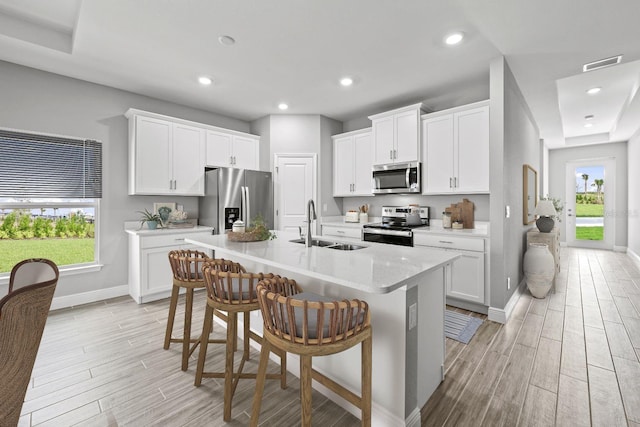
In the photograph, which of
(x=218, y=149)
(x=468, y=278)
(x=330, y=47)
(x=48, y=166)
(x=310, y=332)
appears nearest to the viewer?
(x=310, y=332)

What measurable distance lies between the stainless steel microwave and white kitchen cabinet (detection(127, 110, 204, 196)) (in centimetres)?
266

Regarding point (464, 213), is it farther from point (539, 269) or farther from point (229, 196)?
point (229, 196)

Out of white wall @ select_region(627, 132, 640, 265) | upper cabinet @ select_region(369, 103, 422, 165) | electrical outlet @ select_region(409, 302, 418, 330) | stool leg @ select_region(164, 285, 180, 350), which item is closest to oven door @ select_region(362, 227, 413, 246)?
upper cabinet @ select_region(369, 103, 422, 165)

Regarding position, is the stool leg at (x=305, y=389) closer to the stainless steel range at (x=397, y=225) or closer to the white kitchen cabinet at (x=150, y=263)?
the stainless steel range at (x=397, y=225)

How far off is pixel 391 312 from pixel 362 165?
3.50 meters

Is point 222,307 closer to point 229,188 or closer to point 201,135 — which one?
point 229,188

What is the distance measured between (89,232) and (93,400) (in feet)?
8.37

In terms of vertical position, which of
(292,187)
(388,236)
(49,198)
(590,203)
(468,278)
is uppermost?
(292,187)

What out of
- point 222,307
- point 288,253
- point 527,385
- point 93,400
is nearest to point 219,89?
point 288,253

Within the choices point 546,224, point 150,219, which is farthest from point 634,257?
point 150,219

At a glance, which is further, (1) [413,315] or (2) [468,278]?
(2) [468,278]

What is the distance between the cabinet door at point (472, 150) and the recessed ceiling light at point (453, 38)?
103 centimetres

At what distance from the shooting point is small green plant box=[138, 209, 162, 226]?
391cm

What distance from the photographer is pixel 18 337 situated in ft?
3.05
